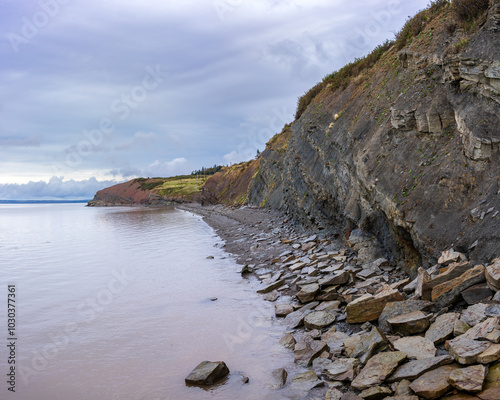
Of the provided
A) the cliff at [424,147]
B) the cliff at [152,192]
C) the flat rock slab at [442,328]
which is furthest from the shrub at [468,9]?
the cliff at [152,192]

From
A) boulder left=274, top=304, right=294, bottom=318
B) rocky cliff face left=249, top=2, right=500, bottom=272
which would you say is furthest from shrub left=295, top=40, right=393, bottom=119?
boulder left=274, top=304, right=294, bottom=318

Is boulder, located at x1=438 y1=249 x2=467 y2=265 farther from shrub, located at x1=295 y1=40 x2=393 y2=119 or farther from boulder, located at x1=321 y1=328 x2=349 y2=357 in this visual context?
shrub, located at x1=295 y1=40 x2=393 y2=119

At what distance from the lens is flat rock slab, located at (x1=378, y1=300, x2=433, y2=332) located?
7.78 meters

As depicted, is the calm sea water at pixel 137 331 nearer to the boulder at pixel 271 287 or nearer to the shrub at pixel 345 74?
the boulder at pixel 271 287

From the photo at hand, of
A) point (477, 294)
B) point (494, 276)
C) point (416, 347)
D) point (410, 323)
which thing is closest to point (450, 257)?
point (477, 294)

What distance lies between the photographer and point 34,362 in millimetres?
9039

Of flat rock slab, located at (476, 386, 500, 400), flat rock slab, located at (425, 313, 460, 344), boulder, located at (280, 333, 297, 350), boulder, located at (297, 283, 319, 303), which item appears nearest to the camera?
flat rock slab, located at (476, 386, 500, 400)

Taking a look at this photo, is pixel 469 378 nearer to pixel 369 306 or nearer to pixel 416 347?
pixel 416 347

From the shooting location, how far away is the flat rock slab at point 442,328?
21.6 feet

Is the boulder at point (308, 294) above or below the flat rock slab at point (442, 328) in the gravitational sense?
below

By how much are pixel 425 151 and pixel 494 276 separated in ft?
21.5

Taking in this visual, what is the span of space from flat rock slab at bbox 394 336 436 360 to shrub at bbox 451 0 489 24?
11302 millimetres

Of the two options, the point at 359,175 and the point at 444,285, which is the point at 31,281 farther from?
the point at 444,285

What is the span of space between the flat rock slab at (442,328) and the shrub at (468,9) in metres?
10.6
